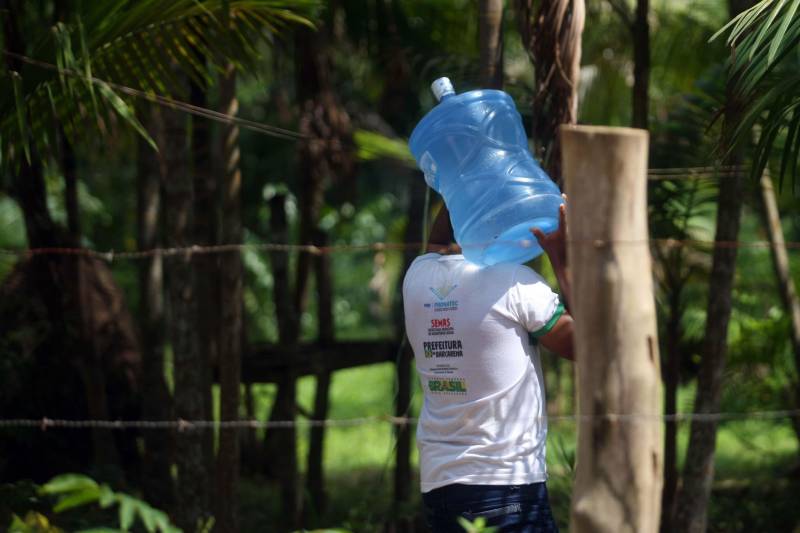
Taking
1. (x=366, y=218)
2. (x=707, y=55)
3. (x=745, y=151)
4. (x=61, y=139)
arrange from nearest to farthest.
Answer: (x=745, y=151) → (x=61, y=139) → (x=707, y=55) → (x=366, y=218)

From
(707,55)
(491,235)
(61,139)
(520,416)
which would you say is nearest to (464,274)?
(491,235)

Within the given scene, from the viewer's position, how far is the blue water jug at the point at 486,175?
296 centimetres

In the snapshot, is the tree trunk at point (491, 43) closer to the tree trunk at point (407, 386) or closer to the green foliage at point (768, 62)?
the green foliage at point (768, 62)

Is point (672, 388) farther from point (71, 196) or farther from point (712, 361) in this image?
point (71, 196)

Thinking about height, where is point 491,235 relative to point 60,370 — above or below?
above

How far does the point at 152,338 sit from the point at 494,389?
396 centimetres

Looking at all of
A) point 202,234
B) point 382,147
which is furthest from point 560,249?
point 382,147

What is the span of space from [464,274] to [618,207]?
0.75m

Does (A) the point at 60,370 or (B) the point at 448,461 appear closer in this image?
(B) the point at 448,461

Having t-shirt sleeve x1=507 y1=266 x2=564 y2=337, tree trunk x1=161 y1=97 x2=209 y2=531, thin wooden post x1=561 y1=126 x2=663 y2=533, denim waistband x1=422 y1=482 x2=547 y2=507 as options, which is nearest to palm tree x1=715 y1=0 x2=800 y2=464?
t-shirt sleeve x1=507 y1=266 x2=564 y2=337

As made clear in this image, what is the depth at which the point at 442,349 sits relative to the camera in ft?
9.56

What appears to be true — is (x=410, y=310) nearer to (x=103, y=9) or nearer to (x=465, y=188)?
(x=465, y=188)

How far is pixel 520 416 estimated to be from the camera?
112 inches

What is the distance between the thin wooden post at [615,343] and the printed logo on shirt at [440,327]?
0.67 metres
